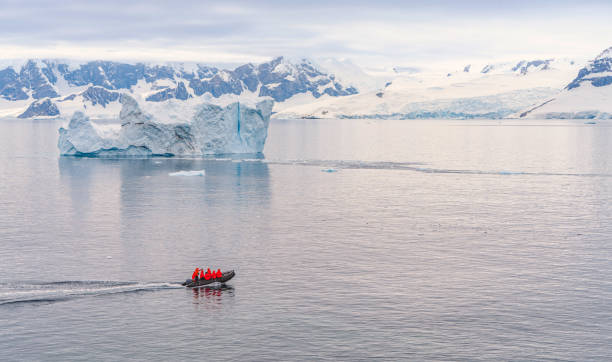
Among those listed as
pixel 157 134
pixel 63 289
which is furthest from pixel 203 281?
pixel 157 134

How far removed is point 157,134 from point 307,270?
70.8 meters

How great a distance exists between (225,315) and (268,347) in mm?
4330

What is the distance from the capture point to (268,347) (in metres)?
24.5

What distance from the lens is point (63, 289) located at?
102ft

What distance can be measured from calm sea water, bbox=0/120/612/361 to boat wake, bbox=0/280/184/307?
0.09m

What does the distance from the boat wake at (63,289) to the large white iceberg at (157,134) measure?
67.1m

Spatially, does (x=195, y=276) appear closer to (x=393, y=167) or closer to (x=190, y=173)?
(x=190, y=173)

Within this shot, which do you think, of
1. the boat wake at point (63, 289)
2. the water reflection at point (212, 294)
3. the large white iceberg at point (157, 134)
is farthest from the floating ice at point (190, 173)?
the water reflection at point (212, 294)

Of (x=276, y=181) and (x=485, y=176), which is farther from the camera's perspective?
(x=485, y=176)

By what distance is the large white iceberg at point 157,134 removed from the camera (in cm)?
9806

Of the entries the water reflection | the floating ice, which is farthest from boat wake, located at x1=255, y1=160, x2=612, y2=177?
the water reflection

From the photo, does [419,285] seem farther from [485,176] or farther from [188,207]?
[485,176]

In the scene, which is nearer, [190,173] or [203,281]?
[203,281]

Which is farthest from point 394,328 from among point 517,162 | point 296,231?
point 517,162
